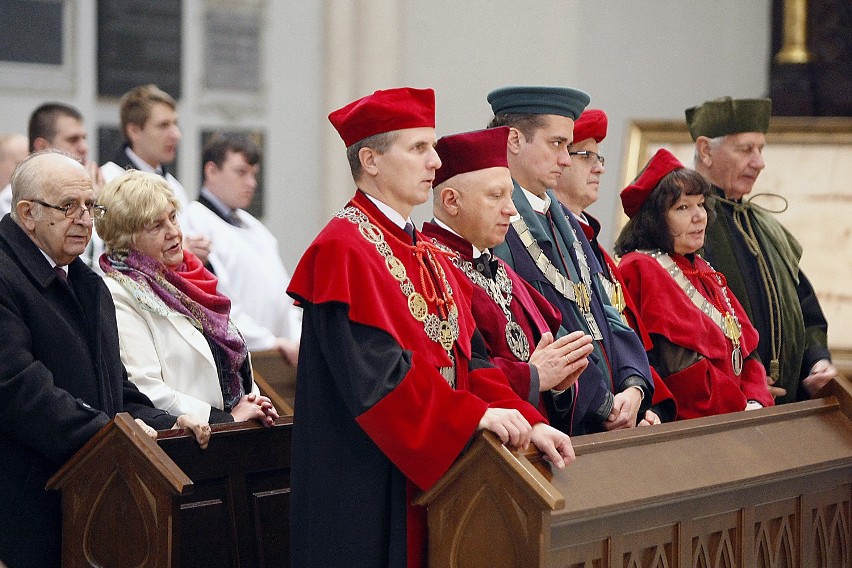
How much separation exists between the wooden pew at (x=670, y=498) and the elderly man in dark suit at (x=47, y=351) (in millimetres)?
1073

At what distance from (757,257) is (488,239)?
200cm

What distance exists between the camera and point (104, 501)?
3.53m

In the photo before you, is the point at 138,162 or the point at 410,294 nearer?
the point at 410,294

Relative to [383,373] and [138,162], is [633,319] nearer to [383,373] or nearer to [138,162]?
[383,373]

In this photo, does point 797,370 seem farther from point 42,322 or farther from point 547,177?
point 42,322

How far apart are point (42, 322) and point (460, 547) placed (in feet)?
4.51

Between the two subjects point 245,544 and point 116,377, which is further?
point 245,544

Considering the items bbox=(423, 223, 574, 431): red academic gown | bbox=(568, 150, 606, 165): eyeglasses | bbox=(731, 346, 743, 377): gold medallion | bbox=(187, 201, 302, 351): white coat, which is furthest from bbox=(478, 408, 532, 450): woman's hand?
bbox=(187, 201, 302, 351): white coat

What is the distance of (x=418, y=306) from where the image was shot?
332 cm

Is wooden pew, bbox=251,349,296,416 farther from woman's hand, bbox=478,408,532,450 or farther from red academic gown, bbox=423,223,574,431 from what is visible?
woman's hand, bbox=478,408,532,450

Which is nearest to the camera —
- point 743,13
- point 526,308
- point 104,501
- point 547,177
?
point 104,501

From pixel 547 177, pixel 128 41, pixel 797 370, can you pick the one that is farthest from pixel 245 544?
pixel 128 41

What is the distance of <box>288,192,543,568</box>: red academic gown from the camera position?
3.12 metres

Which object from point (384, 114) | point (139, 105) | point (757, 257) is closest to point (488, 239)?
point (384, 114)
